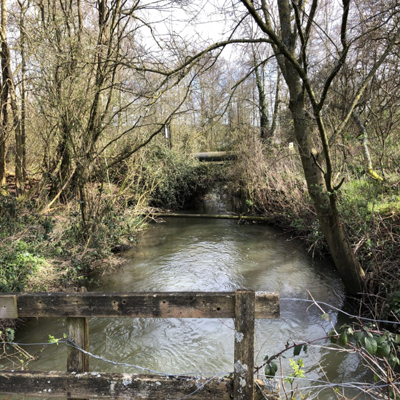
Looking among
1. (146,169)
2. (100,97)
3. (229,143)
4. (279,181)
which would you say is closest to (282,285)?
(279,181)

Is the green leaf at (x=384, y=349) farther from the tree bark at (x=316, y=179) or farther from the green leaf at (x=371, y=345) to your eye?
the tree bark at (x=316, y=179)

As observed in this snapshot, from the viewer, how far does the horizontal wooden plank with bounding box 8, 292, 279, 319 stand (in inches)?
97.2

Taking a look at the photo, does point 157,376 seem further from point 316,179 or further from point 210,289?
point 210,289

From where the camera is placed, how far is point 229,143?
1777cm

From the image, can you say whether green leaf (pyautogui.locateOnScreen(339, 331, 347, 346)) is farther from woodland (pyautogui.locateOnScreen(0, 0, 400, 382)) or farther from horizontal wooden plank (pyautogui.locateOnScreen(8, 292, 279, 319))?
woodland (pyautogui.locateOnScreen(0, 0, 400, 382))

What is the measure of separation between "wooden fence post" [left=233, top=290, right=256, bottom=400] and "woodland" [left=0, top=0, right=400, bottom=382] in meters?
2.99

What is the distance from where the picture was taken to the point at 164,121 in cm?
855

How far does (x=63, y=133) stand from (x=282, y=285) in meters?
6.56

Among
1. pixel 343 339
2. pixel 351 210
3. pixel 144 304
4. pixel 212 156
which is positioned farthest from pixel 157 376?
pixel 212 156

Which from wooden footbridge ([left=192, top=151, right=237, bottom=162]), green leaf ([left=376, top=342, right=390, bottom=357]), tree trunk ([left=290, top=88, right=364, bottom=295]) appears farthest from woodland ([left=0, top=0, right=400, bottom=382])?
wooden footbridge ([left=192, top=151, right=237, bottom=162])

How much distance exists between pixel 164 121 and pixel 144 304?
6726 millimetres

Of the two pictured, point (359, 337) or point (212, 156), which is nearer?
point (359, 337)

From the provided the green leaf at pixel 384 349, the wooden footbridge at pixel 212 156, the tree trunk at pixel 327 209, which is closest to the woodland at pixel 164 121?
the tree trunk at pixel 327 209

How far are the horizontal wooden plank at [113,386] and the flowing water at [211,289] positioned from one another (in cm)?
102
